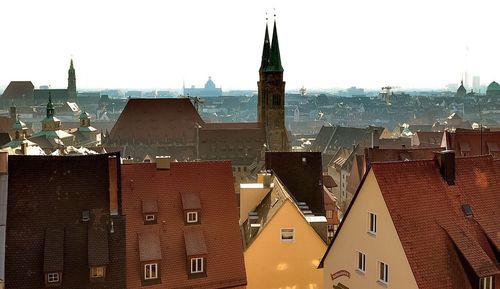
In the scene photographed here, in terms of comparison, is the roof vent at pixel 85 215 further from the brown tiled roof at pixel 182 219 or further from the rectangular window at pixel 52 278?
the rectangular window at pixel 52 278

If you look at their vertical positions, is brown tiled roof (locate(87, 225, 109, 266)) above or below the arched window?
below

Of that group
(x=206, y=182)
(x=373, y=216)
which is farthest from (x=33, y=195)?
(x=373, y=216)

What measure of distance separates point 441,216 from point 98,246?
45.8 feet

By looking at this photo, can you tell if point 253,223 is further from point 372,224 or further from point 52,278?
point 52,278

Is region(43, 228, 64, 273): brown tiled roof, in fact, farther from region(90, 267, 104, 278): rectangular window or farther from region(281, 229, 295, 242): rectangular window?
region(281, 229, 295, 242): rectangular window

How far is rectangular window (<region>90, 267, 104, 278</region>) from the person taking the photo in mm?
23516

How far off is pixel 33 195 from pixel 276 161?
16576 mm

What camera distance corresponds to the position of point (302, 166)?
36.7 m

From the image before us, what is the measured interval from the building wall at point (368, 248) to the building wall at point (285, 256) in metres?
2.37

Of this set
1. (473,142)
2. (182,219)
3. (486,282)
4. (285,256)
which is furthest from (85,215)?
(473,142)

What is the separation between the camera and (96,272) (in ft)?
77.4

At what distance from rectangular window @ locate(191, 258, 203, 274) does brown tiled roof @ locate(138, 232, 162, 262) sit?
1.54 meters

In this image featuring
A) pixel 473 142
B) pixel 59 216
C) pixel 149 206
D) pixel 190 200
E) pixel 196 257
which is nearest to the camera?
pixel 59 216

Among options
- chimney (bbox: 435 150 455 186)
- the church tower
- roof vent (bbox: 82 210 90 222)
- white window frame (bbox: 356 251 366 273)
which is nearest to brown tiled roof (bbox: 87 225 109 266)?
roof vent (bbox: 82 210 90 222)
